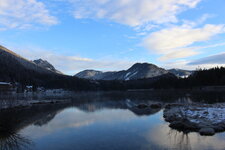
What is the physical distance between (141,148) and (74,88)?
18080 centimetres

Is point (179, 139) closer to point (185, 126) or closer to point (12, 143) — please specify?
point (185, 126)

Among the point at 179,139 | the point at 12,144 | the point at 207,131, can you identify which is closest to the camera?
the point at 12,144

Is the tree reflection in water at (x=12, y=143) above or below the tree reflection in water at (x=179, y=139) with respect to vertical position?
above

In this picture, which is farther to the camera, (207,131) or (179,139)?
(207,131)

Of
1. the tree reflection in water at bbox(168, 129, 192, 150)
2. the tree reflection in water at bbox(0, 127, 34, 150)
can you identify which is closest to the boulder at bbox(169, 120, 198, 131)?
the tree reflection in water at bbox(168, 129, 192, 150)

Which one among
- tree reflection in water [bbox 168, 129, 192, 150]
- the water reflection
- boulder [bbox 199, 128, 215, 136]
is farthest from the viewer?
boulder [bbox 199, 128, 215, 136]

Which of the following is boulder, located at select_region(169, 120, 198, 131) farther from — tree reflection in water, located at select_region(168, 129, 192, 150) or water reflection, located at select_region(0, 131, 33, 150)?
water reflection, located at select_region(0, 131, 33, 150)

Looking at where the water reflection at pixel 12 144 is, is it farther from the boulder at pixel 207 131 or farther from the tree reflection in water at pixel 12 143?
the boulder at pixel 207 131

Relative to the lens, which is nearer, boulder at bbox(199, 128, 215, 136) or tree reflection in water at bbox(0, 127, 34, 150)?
tree reflection in water at bbox(0, 127, 34, 150)

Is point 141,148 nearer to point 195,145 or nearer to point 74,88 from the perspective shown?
point 195,145

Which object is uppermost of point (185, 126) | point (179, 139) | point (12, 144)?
point (12, 144)

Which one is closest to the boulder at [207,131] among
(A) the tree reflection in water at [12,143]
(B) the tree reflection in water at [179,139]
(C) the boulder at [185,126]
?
(C) the boulder at [185,126]

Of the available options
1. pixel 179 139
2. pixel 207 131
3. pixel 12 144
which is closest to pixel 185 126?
pixel 207 131

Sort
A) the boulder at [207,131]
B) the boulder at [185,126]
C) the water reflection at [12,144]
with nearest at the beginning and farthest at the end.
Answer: the water reflection at [12,144] → the boulder at [207,131] → the boulder at [185,126]
